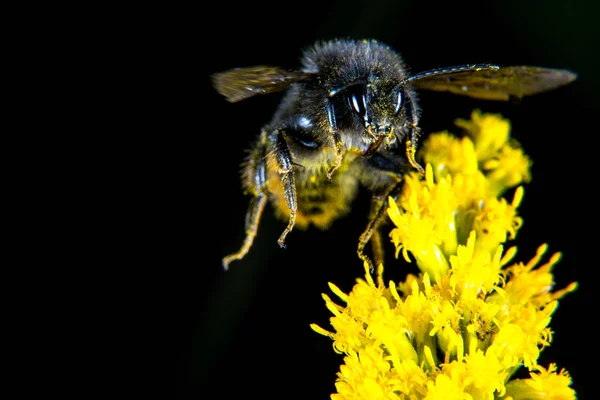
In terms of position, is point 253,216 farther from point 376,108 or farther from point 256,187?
point 376,108

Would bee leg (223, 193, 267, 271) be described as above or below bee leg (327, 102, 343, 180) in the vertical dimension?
below

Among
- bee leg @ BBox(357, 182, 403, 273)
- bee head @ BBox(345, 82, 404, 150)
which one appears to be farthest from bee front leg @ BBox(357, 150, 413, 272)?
bee head @ BBox(345, 82, 404, 150)

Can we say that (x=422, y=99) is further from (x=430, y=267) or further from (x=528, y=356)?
(x=528, y=356)

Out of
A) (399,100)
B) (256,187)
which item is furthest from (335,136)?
(256,187)

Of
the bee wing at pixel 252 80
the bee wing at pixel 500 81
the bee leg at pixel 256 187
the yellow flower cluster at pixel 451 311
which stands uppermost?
the bee wing at pixel 252 80

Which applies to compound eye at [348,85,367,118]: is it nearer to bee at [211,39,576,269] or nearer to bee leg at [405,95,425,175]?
bee at [211,39,576,269]

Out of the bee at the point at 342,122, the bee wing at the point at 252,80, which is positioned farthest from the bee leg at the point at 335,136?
the bee wing at the point at 252,80

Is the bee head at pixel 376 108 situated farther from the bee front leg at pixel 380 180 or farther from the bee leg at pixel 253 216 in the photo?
the bee leg at pixel 253 216
